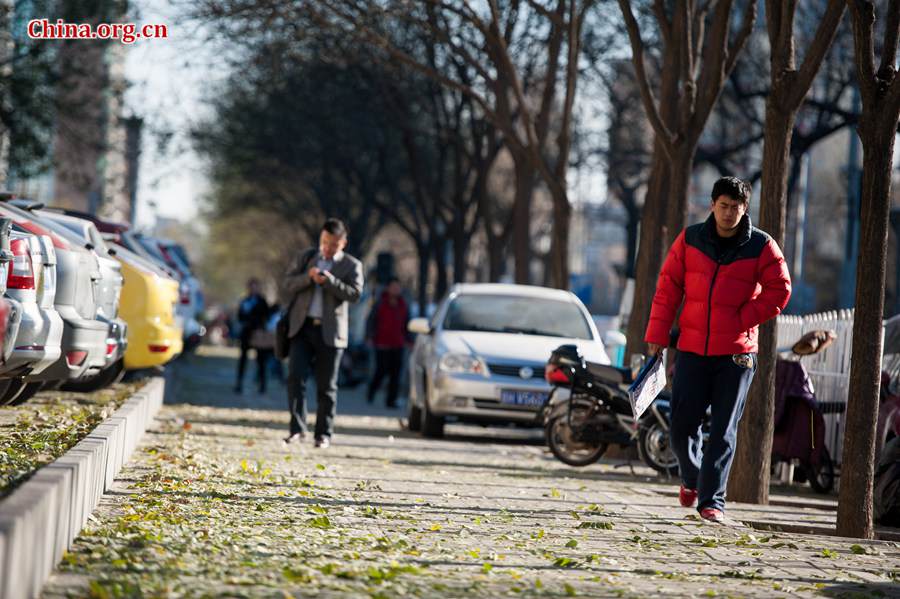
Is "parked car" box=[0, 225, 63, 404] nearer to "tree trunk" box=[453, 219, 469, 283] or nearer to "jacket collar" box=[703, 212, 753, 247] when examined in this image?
"jacket collar" box=[703, 212, 753, 247]

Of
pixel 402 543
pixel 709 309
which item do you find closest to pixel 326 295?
pixel 709 309

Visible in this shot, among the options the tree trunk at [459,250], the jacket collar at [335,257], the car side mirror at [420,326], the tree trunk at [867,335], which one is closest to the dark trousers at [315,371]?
the jacket collar at [335,257]

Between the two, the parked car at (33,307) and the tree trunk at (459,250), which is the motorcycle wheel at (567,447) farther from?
the tree trunk at (459,250)

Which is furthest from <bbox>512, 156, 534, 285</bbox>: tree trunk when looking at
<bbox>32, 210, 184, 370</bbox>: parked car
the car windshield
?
<bbox>32, 210, 184, 370</bbox>: parked car

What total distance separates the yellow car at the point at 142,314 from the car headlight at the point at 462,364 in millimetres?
3100

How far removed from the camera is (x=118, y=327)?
13.8m

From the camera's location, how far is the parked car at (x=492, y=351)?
663 inches

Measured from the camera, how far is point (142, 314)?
682 inches

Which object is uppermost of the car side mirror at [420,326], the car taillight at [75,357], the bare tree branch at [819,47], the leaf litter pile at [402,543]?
the bare tree branch at [819,47]

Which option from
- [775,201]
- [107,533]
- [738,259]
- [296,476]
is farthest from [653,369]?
[107,533]

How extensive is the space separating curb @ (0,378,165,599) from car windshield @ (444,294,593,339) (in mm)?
8460

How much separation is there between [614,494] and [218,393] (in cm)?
1425

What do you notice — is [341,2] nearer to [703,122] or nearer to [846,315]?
[703,122]

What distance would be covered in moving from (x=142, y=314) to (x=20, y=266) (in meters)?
7.40
